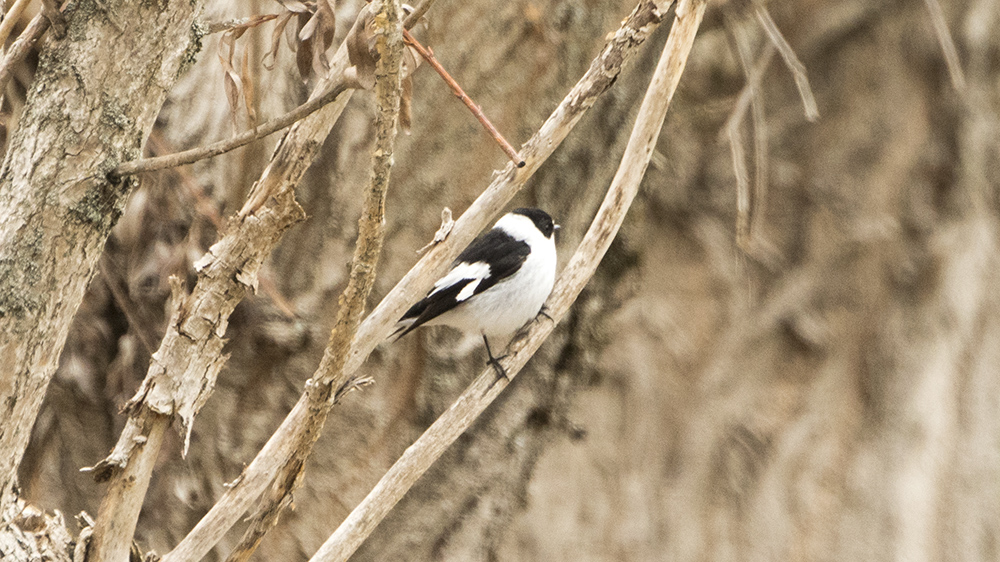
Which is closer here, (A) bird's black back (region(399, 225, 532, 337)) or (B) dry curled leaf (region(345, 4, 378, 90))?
(B) dry curled leaf (region(345, 4, 378, 90))

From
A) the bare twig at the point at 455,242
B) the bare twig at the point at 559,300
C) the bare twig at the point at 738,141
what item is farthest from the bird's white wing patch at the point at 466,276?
the bare twig at the point at 455,242

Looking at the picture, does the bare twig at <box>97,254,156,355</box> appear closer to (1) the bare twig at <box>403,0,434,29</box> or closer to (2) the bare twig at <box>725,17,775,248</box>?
(1) the bare twig at <box>403,0,434,29</box>

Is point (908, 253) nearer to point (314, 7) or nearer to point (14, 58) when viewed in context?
point (314, 7)

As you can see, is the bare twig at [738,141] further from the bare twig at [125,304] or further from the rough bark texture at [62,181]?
the bare twig at [125,304]

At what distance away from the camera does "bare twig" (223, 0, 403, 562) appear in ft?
3.24

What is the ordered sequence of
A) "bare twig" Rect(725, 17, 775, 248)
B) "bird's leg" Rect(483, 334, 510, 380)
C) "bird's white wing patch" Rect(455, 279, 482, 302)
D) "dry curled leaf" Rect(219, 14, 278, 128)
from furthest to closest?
"bird's white wing patch" Rect(455, 279, 482, 302)
"bare twig" Rect(725, 17, 775, 248)
"bird's leg" Rect(483, 334, 510, 380)
"dry curled leaf" Rect(219, 14, 278, 128)

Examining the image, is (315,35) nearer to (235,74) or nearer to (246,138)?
(235,74)

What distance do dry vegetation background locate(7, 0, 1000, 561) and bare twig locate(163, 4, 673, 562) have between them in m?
1.02

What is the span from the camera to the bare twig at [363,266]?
3.24ft

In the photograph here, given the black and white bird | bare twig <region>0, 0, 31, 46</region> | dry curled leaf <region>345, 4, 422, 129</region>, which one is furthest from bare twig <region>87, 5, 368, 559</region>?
the black and white bird

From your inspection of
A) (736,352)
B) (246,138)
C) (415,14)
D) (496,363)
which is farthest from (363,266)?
(736,352)

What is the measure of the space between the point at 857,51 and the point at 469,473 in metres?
1.93

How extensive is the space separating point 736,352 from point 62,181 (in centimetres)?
228

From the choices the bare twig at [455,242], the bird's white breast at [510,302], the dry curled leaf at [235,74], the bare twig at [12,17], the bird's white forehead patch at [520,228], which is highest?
the bare twig at [12,17]
